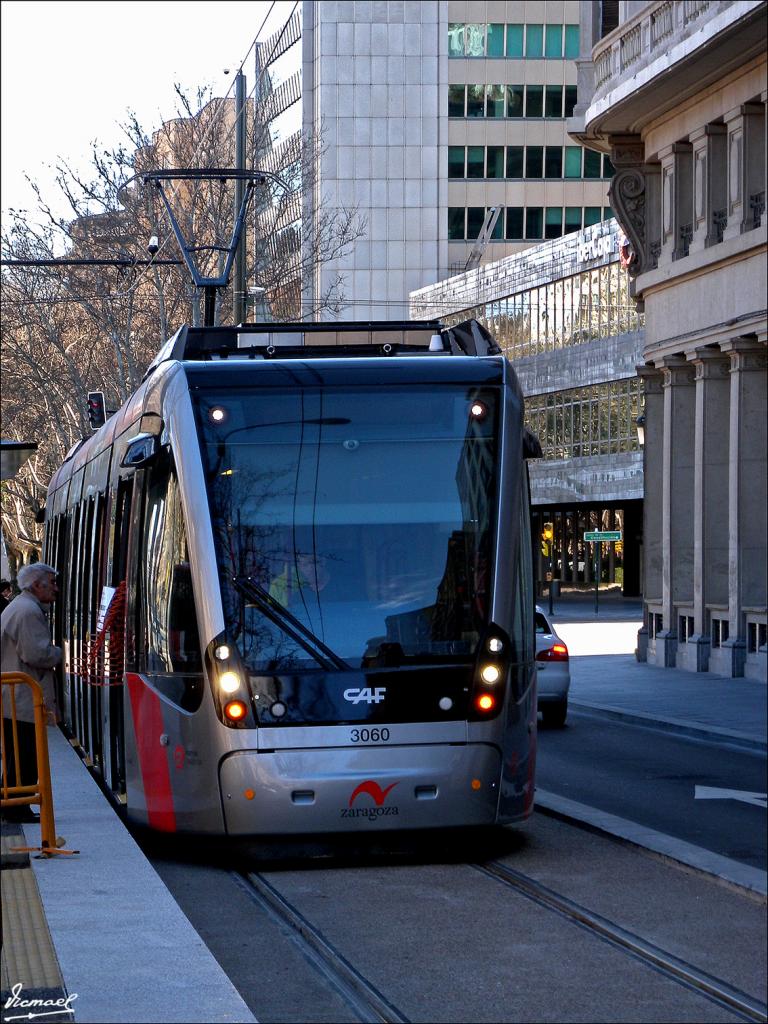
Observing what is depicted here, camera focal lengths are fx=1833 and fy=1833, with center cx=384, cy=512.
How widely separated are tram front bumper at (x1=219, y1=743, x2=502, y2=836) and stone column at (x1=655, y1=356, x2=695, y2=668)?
2342 centimetres

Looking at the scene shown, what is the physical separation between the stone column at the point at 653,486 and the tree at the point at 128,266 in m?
8.66

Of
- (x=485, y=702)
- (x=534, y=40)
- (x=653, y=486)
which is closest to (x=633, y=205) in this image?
(x=653, y=486)

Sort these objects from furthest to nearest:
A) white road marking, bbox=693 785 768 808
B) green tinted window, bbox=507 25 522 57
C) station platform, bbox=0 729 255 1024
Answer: green tinted window, bbox=507 25 522 57 → white road marking, bbox=693 785 768 808 → station platform, bbox=0 729 255 1024

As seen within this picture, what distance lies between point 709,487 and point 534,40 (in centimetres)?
6154

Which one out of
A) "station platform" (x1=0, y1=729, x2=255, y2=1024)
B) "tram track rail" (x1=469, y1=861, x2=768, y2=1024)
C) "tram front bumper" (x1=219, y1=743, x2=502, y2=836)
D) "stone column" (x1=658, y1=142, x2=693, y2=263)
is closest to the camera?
"station platform" (x1=0, y1=729, x2=255, y2=1024)

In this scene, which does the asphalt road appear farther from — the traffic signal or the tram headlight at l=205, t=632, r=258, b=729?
the traffic signal

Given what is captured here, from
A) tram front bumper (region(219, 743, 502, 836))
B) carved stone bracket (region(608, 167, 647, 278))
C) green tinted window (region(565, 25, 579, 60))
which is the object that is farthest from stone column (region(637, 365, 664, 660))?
green tinted window (region(565, 25, 579, 60))

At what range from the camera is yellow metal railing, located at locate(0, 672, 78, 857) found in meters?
9.99

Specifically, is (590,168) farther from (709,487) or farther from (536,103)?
(709,487)

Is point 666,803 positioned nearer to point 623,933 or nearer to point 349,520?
point 349,520

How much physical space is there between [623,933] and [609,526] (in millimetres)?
64905

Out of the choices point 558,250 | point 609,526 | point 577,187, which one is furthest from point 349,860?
point 577,187

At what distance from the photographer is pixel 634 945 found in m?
7.98

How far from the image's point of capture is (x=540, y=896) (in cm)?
943
